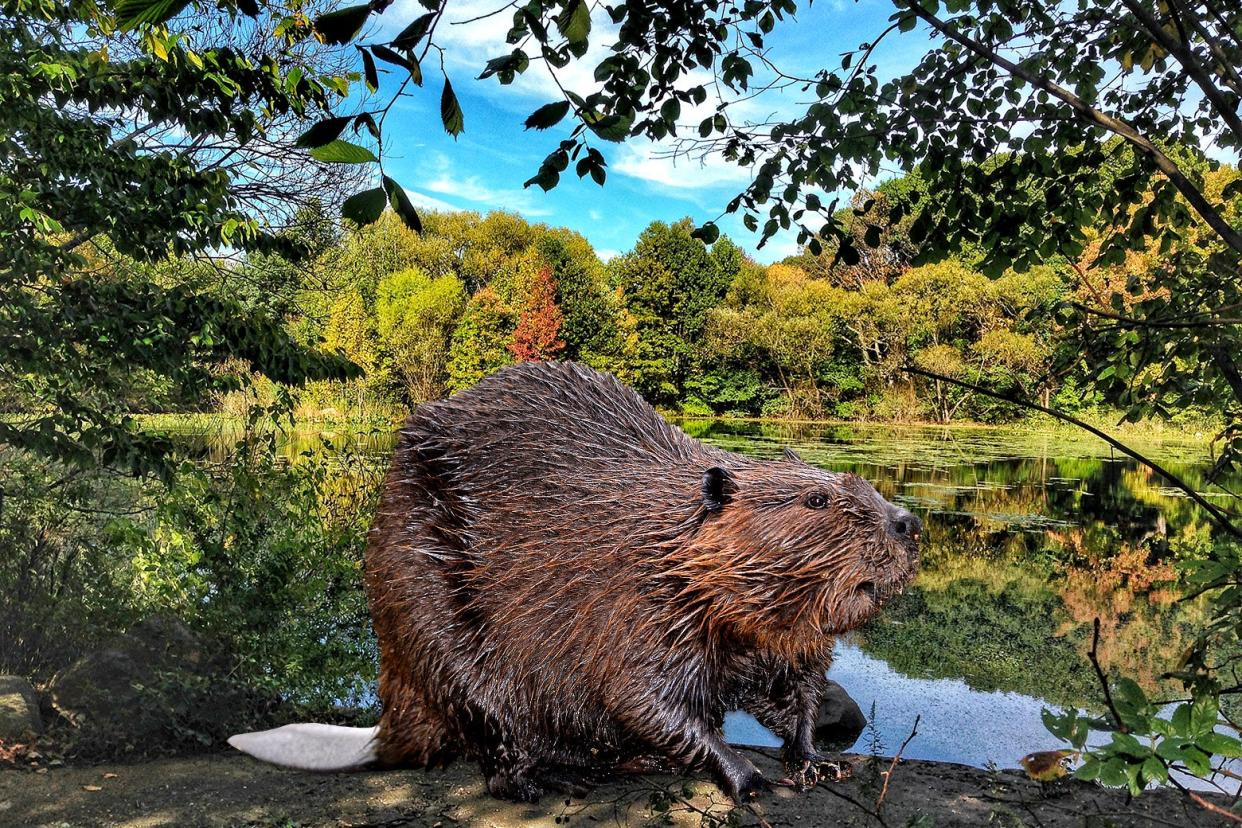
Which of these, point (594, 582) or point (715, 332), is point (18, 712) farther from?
point (715, 332)

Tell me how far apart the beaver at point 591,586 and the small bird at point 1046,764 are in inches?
28.7

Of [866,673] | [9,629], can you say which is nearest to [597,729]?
[9,629]

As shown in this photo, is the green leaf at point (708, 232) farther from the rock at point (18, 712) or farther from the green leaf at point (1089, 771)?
the rock at point (18, 712)

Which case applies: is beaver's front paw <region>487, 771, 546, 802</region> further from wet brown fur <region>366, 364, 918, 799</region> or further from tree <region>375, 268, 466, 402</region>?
tree <region>375, 268, 466, 402</region>

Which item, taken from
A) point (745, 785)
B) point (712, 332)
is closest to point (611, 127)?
point (745, 785)

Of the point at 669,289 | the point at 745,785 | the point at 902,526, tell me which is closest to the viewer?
the point at 902,526

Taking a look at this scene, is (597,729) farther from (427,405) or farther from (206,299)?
(206,299)

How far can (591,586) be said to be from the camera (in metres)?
2.82

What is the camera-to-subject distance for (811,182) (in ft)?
11.9

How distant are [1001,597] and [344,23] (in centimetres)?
1031

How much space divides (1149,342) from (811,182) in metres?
1.49

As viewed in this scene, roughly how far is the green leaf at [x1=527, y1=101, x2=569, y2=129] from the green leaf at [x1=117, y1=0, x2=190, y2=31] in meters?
0.55

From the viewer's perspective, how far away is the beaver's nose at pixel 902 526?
92.5 inches

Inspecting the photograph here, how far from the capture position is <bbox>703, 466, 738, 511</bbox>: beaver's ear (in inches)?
101
